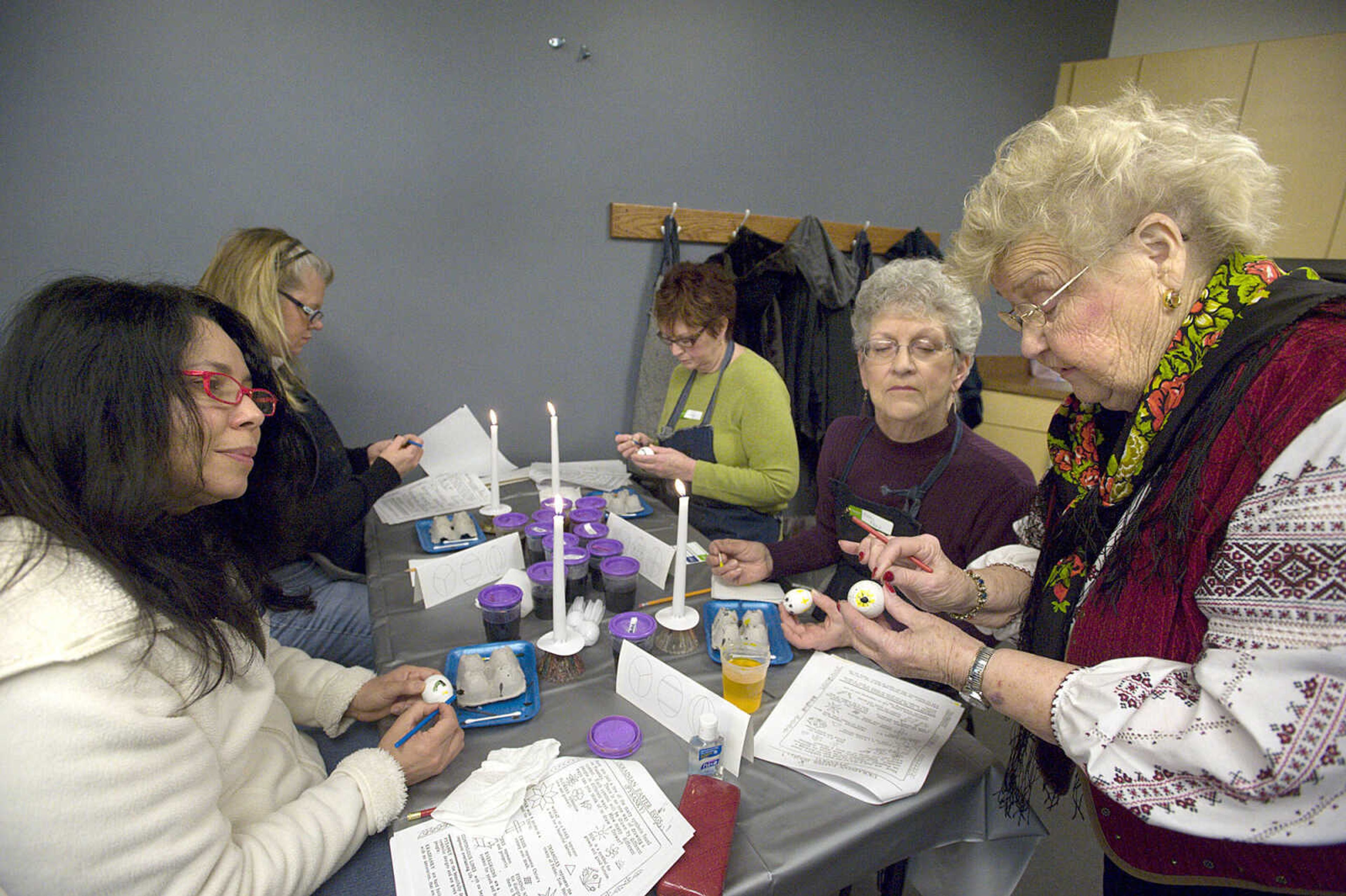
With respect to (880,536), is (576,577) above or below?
below

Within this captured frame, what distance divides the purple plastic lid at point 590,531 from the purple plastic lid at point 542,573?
0.27m

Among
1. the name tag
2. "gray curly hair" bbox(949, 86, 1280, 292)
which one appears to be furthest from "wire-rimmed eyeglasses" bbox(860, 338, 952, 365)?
"gray curly hair" bbox(949, 86, 1280, 292)

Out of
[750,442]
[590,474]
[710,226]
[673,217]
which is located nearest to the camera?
[750,442]

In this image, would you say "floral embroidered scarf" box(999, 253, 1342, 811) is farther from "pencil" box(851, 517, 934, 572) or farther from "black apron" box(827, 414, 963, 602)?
"black apron" box(827, 414, 963, 602)

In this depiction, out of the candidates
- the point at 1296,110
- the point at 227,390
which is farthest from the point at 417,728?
the point at 1296,110

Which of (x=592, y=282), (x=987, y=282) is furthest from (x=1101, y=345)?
(x=592, y=282)

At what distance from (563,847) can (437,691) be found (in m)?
0.38

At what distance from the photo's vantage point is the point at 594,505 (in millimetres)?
1966

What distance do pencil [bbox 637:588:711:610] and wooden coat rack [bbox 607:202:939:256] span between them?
2112mm

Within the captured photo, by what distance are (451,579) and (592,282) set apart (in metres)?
2.00

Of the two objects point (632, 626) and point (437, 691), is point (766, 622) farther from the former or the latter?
point (437, 691)

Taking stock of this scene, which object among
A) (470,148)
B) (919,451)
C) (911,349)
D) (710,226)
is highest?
(470,148)

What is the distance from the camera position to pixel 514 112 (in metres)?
2.78

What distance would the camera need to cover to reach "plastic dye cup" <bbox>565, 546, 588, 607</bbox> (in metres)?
1.51
